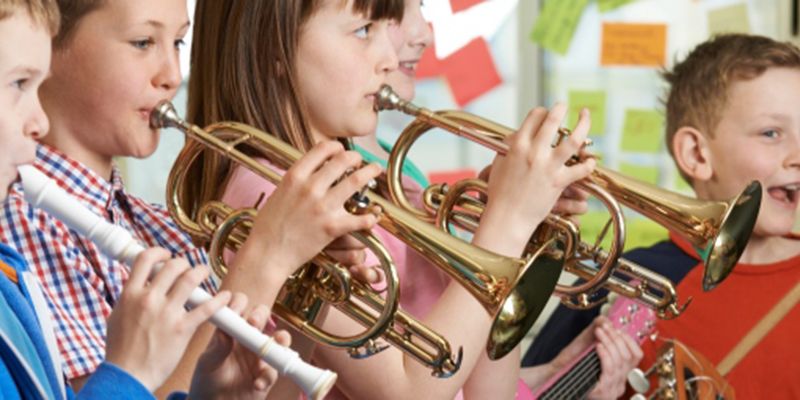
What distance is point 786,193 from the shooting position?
2.10 m

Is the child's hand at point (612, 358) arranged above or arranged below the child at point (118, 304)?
below

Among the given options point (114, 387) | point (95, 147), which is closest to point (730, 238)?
point (95, 147)

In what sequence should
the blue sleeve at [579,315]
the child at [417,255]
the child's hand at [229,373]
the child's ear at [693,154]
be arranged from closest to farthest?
1. the child's hand at [229,373]
2. the child at [417,255]
3. the blue sleeve at [579,315]
4. the child's ear at [693,154]

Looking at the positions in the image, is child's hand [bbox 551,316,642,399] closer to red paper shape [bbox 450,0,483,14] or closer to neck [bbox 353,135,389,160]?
neck [bbox 353,135,389,160]

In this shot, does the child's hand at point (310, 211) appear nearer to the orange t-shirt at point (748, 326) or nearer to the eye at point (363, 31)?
the eye at point (363, 31)

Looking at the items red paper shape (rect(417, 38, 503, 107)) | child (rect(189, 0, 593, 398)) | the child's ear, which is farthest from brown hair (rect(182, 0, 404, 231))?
red paper shape (rect(417, 38, 503, 107))

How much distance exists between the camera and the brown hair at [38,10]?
970 millimetres

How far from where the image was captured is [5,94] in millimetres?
951

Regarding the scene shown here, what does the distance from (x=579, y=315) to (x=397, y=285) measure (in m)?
A: 0.96

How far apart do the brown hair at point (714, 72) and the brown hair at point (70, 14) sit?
3.97 feet

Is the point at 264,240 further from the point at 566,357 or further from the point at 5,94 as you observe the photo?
the point at 566,357

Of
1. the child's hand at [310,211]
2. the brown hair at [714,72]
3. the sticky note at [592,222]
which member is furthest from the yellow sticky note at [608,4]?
the child's hand at [310,211]

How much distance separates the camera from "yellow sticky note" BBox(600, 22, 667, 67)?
3041 millimetres

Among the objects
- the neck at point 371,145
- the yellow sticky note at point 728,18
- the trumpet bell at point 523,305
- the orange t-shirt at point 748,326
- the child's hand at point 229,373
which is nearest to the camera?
the child's hand at point 229,373
